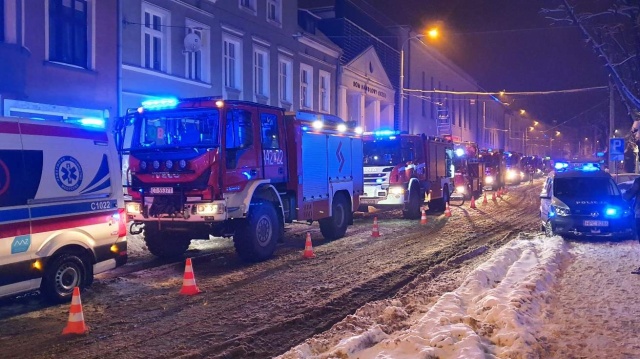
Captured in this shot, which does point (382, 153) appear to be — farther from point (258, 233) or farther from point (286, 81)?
point (258, 233)

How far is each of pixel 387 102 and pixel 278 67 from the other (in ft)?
53.3

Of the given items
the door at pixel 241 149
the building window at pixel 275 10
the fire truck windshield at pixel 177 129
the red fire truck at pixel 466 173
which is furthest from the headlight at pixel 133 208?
the red fire truck at pixel 466 173

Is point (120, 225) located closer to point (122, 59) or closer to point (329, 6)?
point (122, 59)

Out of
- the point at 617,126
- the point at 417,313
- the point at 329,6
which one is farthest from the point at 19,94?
the point at 617,126

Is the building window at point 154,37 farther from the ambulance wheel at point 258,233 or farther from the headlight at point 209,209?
the headlight at point 209,209

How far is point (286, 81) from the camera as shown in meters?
26.9

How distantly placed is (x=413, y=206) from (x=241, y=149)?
976 cm

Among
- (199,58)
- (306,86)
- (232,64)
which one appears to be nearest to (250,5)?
(232,64)

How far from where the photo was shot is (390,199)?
62.0 ft

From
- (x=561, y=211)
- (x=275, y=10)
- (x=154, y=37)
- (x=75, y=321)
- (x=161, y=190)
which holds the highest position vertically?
(x=275, y=10)

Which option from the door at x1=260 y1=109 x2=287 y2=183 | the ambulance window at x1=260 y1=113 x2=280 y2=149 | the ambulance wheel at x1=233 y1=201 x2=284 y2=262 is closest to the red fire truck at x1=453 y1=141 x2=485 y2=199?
the door at x1=260 y1=109 x2=287 y2=183

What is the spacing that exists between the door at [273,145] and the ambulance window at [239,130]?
17.2 inches

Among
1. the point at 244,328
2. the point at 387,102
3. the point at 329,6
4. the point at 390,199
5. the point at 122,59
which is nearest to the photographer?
the point at 244,328

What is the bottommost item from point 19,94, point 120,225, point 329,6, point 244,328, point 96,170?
point 244,328
